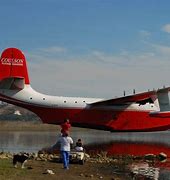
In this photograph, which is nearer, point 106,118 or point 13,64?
point 13,64

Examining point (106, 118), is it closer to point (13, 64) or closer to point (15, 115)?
point (13, 64)

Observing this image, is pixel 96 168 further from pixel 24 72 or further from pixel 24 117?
pixel 24 117

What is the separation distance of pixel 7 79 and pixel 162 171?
88.6ft

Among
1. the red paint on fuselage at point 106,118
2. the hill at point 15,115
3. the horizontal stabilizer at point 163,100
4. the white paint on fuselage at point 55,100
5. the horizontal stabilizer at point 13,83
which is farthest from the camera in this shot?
the hill at point 15,115

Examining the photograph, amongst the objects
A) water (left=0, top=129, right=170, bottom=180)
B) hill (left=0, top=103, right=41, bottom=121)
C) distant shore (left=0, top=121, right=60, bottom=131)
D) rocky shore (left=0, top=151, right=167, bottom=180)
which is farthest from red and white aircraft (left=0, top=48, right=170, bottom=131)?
hill (left=0, top=103, right=41, bottom=121)

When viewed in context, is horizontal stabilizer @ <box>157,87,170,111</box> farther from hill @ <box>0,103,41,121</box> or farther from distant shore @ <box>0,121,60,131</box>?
hill @ <box>0,103,41,121</box>

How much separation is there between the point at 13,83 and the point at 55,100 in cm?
502

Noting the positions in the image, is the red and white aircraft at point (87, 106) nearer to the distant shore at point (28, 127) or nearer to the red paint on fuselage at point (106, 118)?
the red paint on fuselage at point (106, 118)

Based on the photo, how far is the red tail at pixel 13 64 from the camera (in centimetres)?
4588

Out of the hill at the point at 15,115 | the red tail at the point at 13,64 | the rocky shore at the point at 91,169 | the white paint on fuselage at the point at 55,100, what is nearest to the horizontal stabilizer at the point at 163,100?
the white paint on fuselage at the point at 55,100

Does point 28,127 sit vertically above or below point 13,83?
above

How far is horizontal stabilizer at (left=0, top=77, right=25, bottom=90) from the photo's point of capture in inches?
1764

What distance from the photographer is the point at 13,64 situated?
46156 millimetres

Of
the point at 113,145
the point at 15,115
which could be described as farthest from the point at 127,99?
the point at 15,115
